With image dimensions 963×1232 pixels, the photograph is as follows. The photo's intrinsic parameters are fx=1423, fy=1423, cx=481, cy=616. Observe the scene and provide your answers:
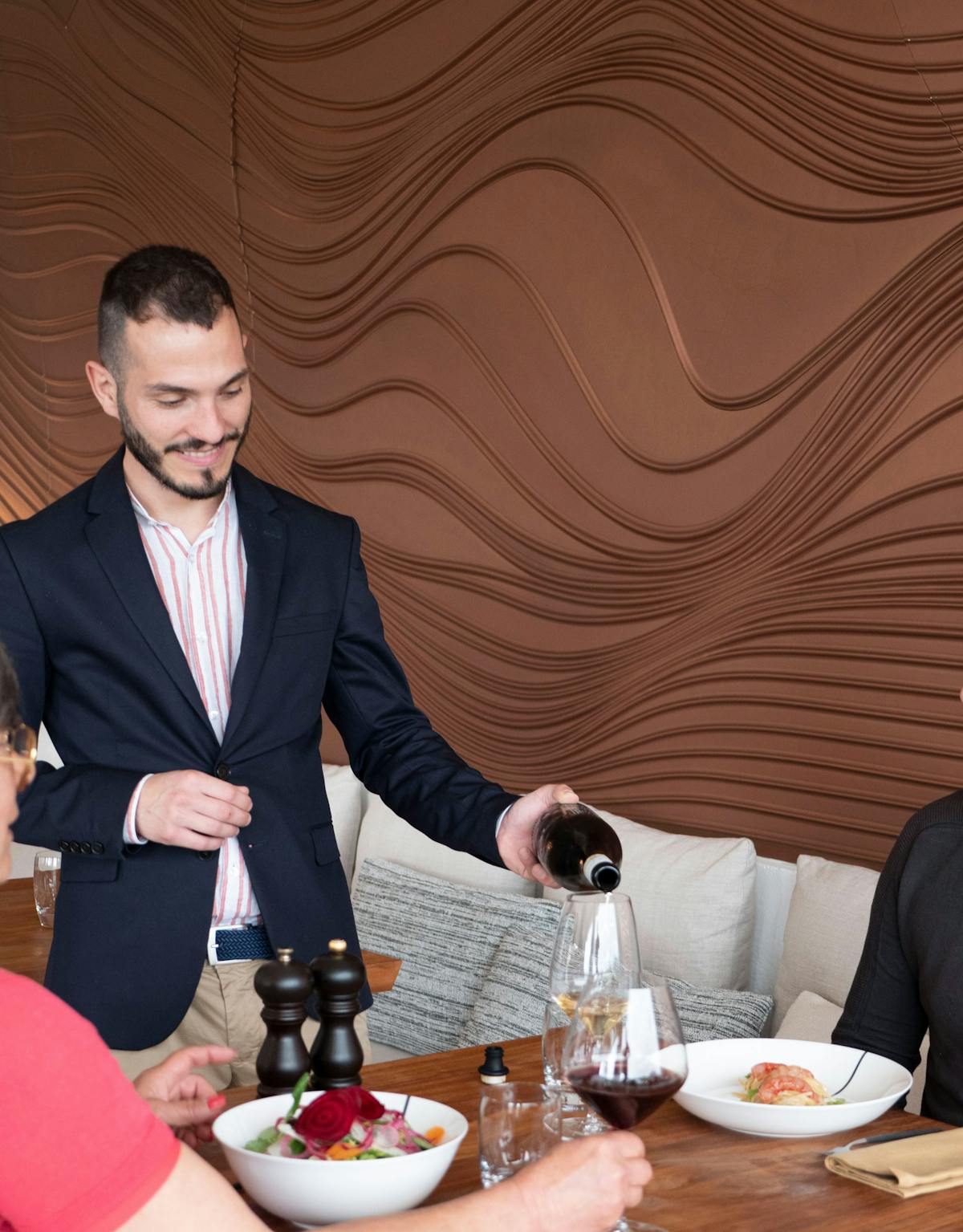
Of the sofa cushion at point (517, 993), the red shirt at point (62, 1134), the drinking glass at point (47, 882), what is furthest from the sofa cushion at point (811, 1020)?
the red shirt at point (62, 1134)

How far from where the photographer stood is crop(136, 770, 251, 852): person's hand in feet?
5.65

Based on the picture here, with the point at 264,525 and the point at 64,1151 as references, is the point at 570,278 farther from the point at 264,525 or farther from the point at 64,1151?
the point at 64,1151

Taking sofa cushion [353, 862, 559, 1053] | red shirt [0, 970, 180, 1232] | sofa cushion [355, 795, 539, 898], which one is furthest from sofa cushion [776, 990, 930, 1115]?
red shirt [0, 970, 180, 1232]

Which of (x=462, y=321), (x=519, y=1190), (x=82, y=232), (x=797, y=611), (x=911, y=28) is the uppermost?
(x=82, y=232)

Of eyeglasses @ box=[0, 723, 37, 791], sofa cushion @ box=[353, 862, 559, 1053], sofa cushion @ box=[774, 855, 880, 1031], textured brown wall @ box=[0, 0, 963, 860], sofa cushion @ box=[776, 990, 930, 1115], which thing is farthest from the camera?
sofa cushion @ box=[353, 862, 559, 1053]

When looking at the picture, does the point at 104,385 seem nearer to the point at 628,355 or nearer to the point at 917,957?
the point at 917,957

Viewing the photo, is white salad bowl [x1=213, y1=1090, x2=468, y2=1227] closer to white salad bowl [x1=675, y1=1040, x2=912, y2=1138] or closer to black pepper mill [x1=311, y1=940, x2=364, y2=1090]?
black pepper mill [x1=311, y1=940, x2=364, y2=1090]

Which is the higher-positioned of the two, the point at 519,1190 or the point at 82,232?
the point at 82,232

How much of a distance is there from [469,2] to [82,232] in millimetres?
2229

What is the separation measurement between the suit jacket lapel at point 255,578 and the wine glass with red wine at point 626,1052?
96cm

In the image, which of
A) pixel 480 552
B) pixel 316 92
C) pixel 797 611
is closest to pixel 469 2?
pixel 316 92

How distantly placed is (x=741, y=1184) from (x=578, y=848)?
414mm

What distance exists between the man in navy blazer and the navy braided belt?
0.12 ft

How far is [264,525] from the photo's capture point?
7.06ft
